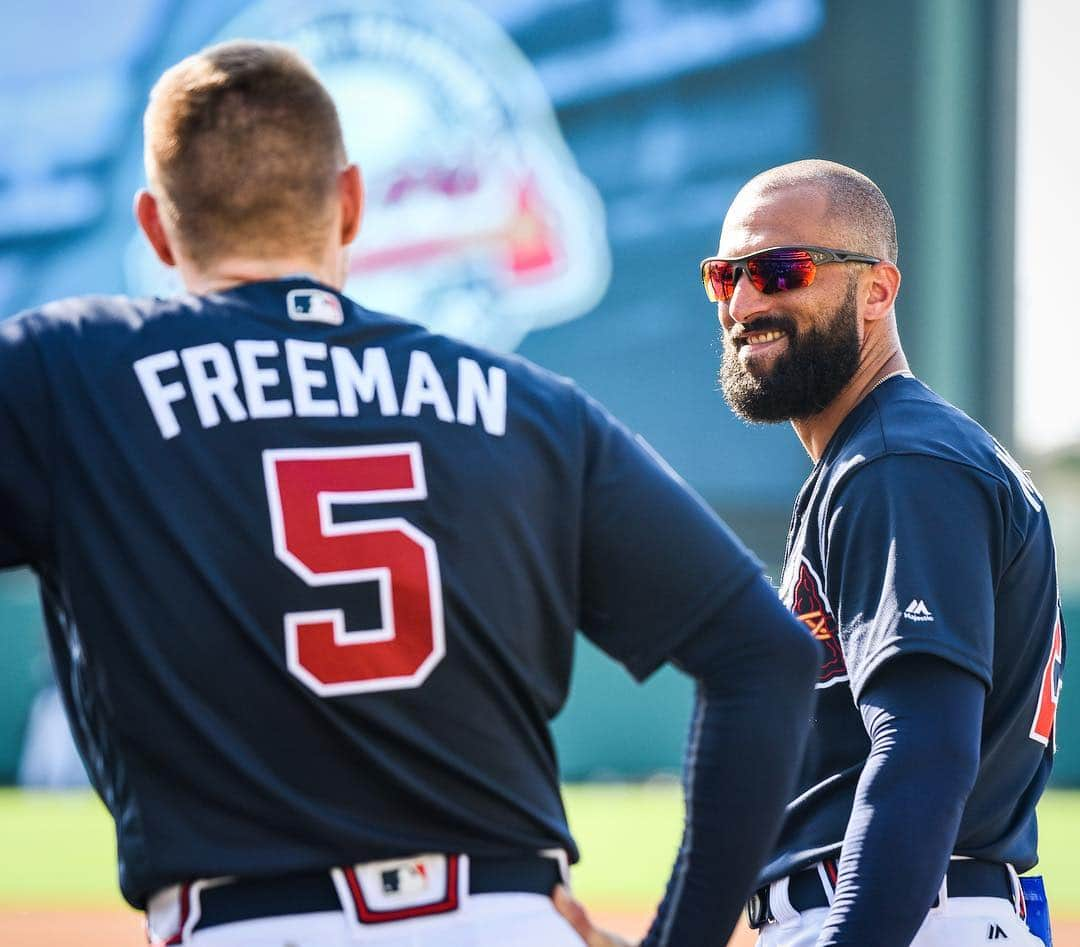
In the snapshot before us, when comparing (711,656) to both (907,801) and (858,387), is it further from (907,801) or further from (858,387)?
(858,387)

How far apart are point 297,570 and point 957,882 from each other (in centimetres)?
105

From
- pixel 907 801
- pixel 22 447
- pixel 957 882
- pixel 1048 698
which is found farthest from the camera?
pixel 1048 698

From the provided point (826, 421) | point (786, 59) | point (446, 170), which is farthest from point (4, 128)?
point (826, 421)

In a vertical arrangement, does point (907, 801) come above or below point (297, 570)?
below

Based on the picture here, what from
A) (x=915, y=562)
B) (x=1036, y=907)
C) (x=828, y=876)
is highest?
(x=915, y=562)

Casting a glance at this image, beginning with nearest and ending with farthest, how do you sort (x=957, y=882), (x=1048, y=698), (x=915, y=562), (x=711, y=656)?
1. (x=711, y=656)
2. (x=915, y=562)
3. (x=957, y=882)
4. (x=1048, y=698)

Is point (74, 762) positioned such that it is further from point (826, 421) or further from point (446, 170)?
point (826, 421)

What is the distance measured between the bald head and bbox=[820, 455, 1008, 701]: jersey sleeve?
53 cm

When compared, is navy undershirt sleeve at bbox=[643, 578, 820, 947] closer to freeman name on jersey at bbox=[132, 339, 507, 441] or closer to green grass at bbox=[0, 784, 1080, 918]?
freeman name on jersey at bbox=[132, 339, 507, 441]

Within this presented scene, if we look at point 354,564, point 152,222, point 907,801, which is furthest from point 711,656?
point 152,222

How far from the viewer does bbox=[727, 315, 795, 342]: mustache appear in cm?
243

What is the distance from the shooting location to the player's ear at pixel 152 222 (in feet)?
5.20

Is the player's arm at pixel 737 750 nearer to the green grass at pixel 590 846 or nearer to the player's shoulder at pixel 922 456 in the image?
the player's shoulder at pixel 922 456

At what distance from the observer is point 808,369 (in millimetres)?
2350
